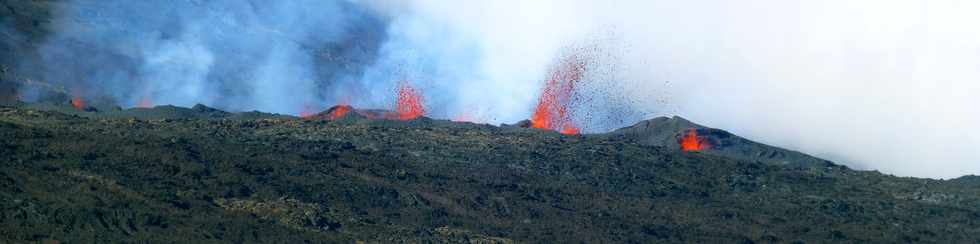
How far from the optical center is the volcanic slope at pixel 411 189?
53.2 meters

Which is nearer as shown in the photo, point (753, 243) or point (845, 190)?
point (753, 243)

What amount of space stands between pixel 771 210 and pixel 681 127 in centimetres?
2297

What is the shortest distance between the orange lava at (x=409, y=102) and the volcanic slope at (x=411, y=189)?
15.0m

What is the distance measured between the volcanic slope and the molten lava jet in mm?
14934

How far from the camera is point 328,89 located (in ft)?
355

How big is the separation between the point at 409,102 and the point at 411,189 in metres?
38.7

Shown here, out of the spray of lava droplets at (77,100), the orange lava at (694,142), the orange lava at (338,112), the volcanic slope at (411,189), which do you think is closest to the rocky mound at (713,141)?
the orange lava at (694,142)

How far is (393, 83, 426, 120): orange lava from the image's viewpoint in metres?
98.9

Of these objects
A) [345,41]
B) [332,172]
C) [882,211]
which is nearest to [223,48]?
[345,41]

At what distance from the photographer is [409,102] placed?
101438 mm

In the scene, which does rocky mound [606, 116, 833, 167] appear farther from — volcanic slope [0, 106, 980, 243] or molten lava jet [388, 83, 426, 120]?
molten lava jet [388, 83, 426, 120]

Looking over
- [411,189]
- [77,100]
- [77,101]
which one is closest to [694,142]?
[411,189]

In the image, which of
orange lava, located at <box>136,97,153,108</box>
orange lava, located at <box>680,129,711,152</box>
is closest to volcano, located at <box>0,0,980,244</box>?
orange lava, located at <box>680,129,711,152</box>

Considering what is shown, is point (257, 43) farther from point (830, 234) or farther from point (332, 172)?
point (830, 234)
